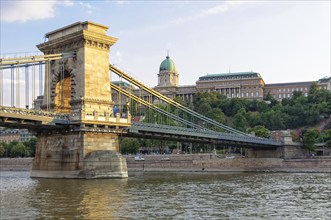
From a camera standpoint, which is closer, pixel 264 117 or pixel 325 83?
pixel 264 117

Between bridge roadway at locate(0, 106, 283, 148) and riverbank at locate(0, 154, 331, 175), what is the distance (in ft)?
10.6

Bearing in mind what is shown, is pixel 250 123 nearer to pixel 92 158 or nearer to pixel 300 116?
pixel 300 116

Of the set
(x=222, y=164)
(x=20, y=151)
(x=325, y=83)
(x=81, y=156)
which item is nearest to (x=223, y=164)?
(x=222, y=164)

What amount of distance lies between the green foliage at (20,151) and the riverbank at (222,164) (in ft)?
126

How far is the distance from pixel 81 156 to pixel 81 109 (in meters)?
4.29

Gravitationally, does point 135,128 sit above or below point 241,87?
below

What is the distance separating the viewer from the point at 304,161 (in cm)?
7131

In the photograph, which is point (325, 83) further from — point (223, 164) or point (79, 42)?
point (79, 42)

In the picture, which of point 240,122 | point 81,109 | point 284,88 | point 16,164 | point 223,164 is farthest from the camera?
point 284,88

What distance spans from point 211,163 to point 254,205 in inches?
2023

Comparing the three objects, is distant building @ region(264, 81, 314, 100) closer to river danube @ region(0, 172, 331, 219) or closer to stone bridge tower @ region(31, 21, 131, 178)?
stone bridge tower @ region(31, 21, 131, 178)

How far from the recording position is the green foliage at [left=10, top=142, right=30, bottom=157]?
11981 cm

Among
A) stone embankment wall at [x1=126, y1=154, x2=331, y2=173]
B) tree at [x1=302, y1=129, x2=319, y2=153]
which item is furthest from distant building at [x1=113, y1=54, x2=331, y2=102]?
tree at [x1=302, y1=129, x2=319, y2=153]

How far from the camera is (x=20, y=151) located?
121 metres
